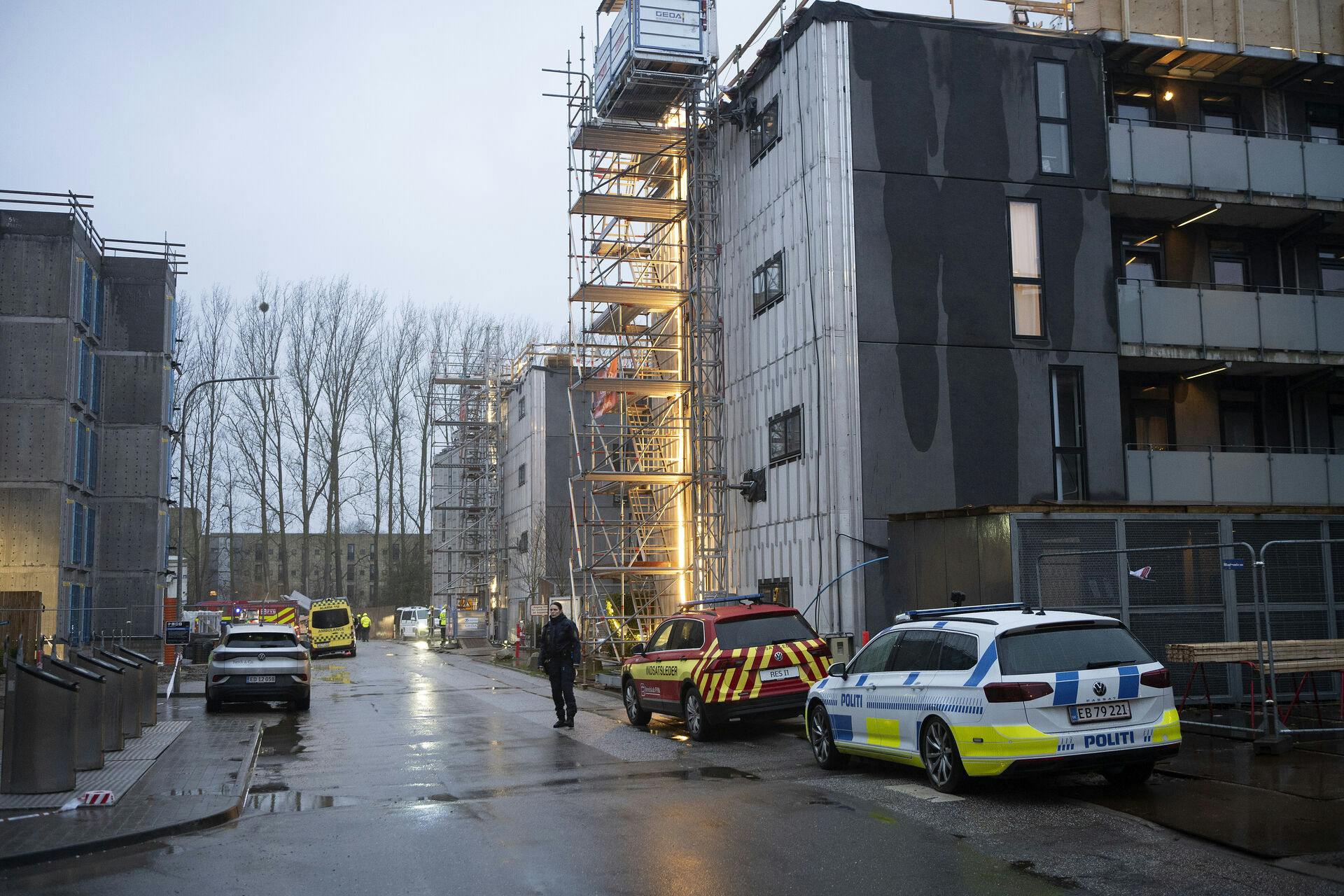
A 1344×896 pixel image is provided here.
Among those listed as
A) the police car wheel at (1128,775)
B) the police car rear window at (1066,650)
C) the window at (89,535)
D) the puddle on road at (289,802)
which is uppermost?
the window at (89,535)

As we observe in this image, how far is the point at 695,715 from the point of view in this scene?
15.5 meters

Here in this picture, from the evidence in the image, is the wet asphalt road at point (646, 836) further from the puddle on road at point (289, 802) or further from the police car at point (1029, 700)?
the police car at point (1029, 700)

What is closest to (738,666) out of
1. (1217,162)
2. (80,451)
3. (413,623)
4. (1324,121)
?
(1217,162)

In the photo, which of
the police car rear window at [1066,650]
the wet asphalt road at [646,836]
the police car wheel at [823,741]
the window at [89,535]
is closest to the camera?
the wet asphalt road at [646,836]

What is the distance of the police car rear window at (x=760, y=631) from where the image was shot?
15.5 meters

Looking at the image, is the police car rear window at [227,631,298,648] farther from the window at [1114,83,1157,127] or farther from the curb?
the window at [1114,83,1157,127]

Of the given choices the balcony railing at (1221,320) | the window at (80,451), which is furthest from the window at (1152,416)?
the window at (80,451)

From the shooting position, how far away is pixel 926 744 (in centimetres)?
1071

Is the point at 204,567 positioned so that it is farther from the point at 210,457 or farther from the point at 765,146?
the point at 765,146

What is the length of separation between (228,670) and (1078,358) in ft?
52.0

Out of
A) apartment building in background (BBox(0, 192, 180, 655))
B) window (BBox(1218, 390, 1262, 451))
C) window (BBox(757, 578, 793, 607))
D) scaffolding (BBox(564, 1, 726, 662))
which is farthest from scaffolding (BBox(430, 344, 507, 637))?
window (BBox(1218, 390, 1262, 451))

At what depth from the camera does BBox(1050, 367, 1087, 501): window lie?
21969mm

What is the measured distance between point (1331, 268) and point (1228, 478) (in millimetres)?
5767

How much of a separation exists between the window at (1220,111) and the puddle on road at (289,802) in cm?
2073
